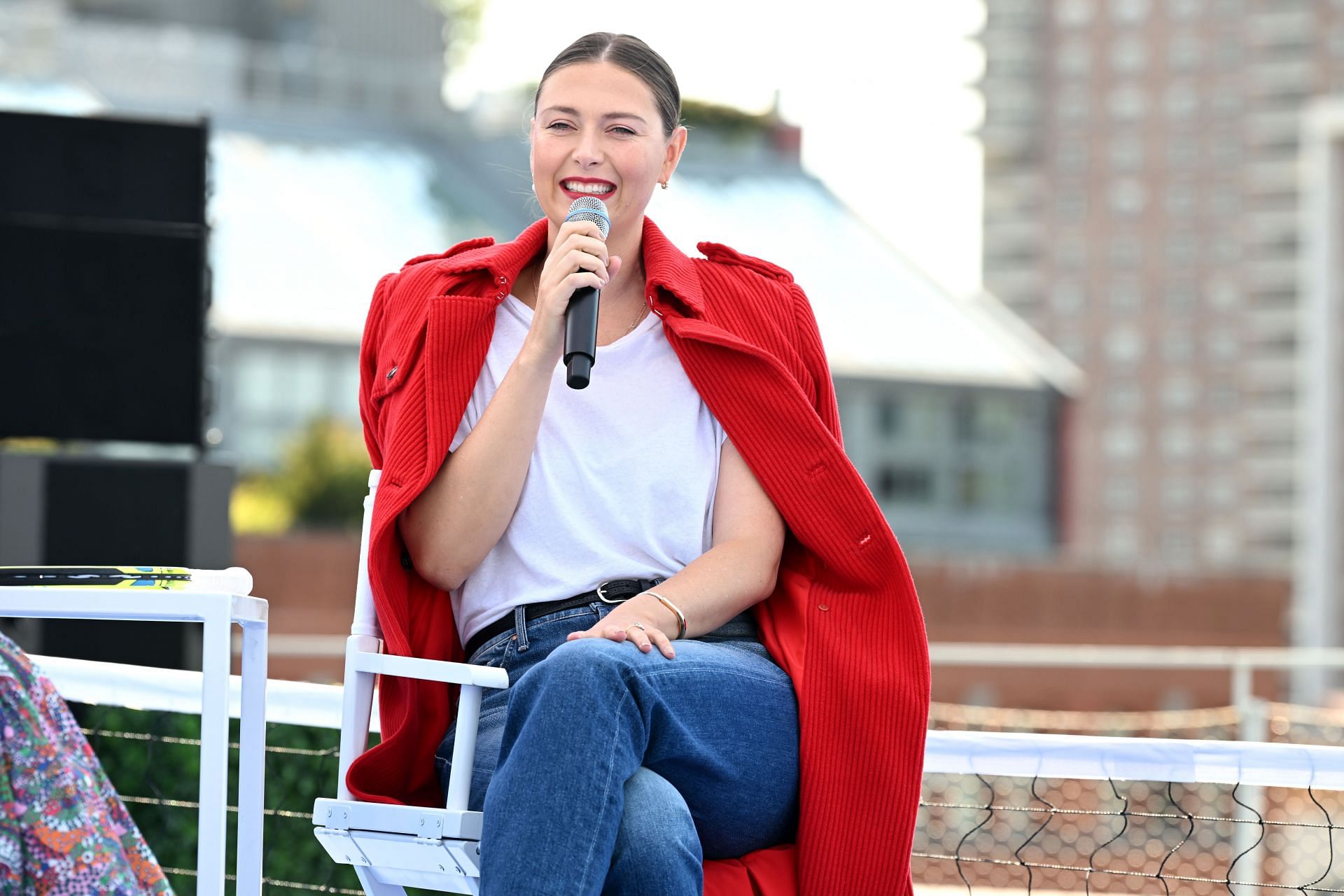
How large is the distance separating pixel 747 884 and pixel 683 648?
27cm

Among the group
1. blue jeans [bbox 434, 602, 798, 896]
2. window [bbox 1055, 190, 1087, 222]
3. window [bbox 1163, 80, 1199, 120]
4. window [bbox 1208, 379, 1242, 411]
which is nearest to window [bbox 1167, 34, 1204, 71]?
window [bbox 1163, 80, 1199, 120]

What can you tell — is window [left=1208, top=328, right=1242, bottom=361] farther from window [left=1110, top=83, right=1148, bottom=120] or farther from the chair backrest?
the chair backrest

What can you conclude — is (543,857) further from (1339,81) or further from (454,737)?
(1339,81)

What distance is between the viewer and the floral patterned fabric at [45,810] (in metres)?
1.59

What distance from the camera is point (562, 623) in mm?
2137

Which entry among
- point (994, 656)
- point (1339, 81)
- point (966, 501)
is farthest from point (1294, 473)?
point (994, 656)

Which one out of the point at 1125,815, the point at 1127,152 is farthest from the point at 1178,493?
the point at 1125,815

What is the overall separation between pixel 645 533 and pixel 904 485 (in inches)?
1211

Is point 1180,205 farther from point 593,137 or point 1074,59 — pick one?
point 593,137

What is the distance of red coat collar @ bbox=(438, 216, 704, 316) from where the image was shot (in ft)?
7.54

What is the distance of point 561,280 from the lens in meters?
2.07

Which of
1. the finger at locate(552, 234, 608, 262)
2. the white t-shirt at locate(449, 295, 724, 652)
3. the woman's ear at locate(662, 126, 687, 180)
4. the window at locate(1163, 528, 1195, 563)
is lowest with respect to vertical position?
the window at locate(1163, 528, 1195, 563)

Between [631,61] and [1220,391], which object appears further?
[1220,391]

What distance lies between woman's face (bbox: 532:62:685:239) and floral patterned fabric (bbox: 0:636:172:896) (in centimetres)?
94
